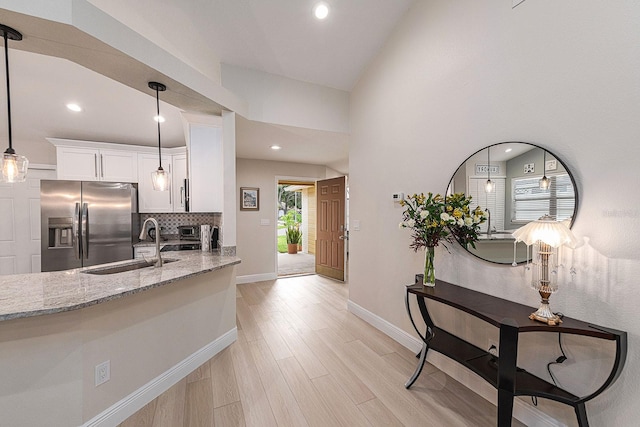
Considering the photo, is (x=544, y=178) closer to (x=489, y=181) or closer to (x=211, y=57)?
(x=489, y=181)

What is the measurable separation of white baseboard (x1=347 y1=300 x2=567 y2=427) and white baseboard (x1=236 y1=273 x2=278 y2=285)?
7.43ft

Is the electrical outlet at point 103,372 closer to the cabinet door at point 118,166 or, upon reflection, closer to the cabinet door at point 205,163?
the cabinet door at point 205,163

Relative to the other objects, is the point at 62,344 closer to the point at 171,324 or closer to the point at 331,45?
the point at 171,324

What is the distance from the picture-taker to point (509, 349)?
137 centimetres

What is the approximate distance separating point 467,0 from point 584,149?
151 cm

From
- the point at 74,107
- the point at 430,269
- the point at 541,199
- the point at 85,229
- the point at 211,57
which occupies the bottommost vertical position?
the point at 430,269

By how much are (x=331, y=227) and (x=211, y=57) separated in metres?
3.58

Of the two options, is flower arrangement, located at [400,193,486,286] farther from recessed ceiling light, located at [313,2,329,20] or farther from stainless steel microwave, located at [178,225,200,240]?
stainless steel microwave, located at [178,225,200,240]

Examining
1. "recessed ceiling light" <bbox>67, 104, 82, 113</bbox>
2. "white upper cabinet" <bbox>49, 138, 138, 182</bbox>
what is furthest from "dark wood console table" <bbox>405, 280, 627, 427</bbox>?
"white upper cabinet" <bbox>49, 138, 138, 182</bbox>

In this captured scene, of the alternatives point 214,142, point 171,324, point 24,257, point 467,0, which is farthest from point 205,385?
point 24,257

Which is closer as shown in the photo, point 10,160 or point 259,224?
point 10,160

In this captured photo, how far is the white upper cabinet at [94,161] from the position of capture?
3846 millimetres

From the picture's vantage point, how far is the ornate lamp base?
1369 mm

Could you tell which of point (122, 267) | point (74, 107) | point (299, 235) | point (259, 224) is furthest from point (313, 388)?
point (299, 235)
